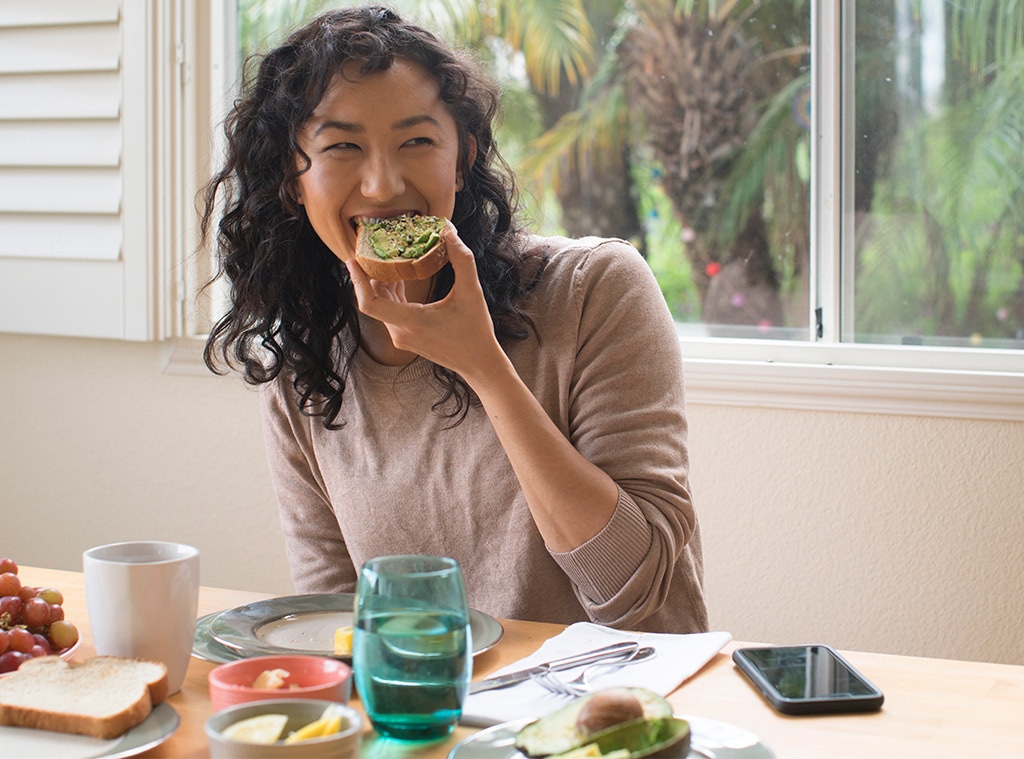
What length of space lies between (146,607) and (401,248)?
2.05 ft

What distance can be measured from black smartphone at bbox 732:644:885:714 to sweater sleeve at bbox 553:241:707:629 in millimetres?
283

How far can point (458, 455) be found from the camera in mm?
1566

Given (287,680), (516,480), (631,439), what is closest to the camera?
(287,680)

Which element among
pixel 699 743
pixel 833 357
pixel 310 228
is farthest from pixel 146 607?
pixel 833 357

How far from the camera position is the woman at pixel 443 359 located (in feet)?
4.52

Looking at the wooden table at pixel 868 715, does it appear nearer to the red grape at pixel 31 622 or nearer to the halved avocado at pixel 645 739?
the red grape at pixel 31 622

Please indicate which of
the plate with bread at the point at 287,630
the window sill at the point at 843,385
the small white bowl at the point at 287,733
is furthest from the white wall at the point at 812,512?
the small white bowl at the point at 287,733

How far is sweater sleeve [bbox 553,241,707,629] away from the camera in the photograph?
135 centimetres

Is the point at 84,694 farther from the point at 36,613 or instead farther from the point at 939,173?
the point at 939,173

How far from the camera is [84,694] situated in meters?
0.93

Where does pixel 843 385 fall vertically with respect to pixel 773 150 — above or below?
below

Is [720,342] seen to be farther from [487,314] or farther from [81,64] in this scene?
[81,64]

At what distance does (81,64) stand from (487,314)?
1.75 m

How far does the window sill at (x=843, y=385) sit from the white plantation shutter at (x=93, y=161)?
1289 mm
